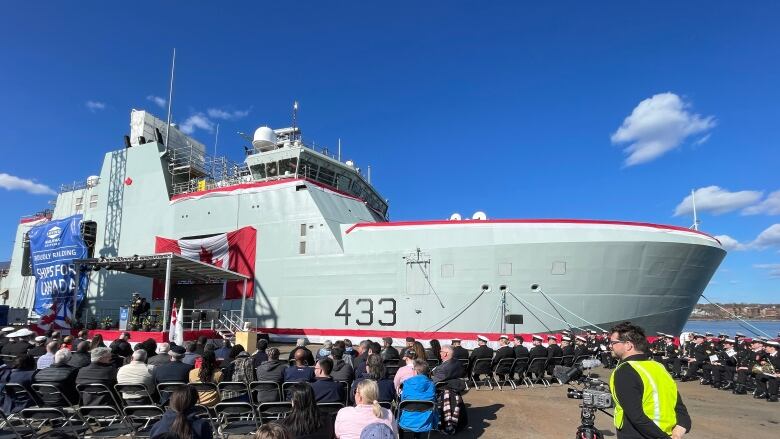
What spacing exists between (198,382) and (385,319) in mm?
11154

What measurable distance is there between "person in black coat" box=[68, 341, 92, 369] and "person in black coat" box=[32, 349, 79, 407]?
22.5 inches

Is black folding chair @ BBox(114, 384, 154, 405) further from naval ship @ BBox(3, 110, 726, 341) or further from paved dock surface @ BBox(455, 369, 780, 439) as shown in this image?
naval ship @ BBox(3, 110, 726, 341)

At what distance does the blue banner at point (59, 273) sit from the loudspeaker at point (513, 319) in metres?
17.5

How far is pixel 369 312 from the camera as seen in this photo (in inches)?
663

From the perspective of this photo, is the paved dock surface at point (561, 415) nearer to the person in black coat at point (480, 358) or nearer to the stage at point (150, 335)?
the person in black coat at point (480, 358)

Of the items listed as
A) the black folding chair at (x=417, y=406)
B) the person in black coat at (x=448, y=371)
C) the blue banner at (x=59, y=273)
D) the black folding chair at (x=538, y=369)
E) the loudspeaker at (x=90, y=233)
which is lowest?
the black folding chair at (x=538, y=369)

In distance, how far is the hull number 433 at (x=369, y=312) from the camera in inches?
655

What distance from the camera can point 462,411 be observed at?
6496 mm

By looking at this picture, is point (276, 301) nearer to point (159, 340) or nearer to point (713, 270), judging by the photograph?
point (159, 340)

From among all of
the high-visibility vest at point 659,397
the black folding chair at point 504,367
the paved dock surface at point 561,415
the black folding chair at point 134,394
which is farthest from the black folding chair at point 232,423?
the black folding chair at point 504,367

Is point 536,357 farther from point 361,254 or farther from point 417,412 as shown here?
point 361,254

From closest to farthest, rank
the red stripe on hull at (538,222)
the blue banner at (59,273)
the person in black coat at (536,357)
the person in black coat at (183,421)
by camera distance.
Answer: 1. the person in black coat at (183,421)
2. the person in black coat at (536,357)
3. the red stripe on hull at (538,222)
4. the blue banner at (59,273)

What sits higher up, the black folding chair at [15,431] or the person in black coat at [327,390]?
the person in black coat at [327,390]

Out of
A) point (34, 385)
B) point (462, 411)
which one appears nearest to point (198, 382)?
point (34, 385)
